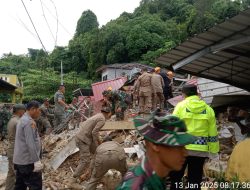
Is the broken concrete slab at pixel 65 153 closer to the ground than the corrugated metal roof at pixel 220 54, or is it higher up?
closer to the ground

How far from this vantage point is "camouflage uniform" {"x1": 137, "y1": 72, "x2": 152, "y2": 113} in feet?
39.8

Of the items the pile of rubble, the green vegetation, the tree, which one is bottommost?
the pile of rubble

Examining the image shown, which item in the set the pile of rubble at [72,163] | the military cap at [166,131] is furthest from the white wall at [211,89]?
the military cap at [166,131]

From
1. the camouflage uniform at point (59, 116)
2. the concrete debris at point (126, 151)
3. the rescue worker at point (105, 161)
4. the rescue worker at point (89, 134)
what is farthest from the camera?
the camouflage uniform at point (59, 116)

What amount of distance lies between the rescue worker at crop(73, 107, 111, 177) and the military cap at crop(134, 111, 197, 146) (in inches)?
213

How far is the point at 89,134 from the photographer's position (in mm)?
7801

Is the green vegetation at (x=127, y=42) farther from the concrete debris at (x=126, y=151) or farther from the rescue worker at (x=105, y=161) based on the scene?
the rescue worker at (x=105, y=161)

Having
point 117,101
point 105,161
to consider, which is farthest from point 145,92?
point 105,161

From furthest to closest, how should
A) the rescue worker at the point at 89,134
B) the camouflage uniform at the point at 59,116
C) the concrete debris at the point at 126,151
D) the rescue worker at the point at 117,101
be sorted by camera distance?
the camouflage uniform at the point at 59,116 < the rescue worker at the point at 117,101 < the concrete debris at the point at 126,151 < the rescue worker at the point at 89,134

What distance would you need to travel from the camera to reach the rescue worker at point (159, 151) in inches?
81.2

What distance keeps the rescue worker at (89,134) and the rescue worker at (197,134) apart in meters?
2.69

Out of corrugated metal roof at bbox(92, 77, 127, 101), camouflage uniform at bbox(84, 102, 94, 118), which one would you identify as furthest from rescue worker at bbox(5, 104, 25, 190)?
corrugated metal roof at bbox(92, 77, 127, 101)

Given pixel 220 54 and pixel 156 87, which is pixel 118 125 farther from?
pixel 220 54

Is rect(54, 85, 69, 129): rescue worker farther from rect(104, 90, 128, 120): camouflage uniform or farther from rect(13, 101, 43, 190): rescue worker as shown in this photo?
rect(13, 101, 43, 190): rescue worker
